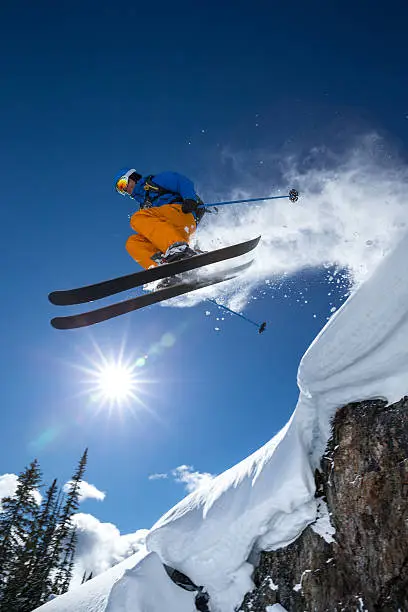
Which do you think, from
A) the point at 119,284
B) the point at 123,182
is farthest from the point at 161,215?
the point at 119,284

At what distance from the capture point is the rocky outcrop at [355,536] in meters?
3.71

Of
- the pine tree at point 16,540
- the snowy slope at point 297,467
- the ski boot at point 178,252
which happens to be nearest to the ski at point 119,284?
the ski boot at point 178,252

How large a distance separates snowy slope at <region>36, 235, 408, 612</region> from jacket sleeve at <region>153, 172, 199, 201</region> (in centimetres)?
354

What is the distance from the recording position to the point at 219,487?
5.44 m

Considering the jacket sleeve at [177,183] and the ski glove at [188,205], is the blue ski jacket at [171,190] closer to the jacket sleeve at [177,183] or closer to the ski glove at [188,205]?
the jacket sleeve at [177,183]

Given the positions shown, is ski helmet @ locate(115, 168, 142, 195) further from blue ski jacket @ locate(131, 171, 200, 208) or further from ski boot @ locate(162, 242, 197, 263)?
ski boot @ locate(162, 242, 197, 263)

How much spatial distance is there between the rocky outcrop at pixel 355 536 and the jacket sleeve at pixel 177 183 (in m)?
4.42

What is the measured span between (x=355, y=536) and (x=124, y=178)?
6.66 meters

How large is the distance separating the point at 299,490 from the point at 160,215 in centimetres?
475

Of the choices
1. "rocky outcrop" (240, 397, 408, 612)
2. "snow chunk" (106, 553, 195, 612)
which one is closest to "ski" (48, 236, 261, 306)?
"rocky outcrop" (240, 397, 408, 612)

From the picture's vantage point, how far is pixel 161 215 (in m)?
6.32

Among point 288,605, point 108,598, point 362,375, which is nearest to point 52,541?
point 108,598

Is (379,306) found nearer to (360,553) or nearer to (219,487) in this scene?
(360,553)

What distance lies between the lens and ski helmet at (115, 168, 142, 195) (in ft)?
22.6
